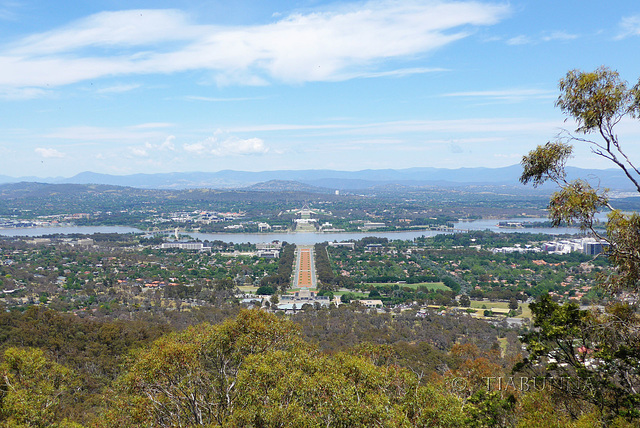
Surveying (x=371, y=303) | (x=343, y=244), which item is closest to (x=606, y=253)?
(x=371, y=303)

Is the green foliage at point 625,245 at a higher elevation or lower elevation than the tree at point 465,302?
higher

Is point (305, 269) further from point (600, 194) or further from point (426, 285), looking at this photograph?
point (600, 194)

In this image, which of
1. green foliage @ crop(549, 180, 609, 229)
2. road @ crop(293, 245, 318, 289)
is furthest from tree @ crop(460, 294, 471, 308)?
A: green foliage @ crop(549, 180, 609, 229)

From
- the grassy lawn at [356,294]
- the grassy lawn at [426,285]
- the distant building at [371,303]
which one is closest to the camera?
the distant building at [371,303]

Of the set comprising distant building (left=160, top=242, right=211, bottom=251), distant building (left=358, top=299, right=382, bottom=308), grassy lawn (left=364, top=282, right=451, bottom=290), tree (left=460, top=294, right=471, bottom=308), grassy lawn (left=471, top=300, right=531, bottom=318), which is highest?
distant building (left=160, top=242, right=211, bottom=251)

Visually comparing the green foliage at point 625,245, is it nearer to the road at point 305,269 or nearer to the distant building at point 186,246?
the road at point 305,269

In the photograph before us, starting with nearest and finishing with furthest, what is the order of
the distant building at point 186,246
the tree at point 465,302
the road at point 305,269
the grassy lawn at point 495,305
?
the grassy lawn at point 495,305
the tree at point 465,302
the road at point 305,269
the distant building at point 186,246

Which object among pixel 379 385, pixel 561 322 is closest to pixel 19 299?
pixel 379 385

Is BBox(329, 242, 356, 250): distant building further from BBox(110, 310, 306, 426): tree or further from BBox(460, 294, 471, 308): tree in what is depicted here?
BBox(110, 310, 306, 426): tree

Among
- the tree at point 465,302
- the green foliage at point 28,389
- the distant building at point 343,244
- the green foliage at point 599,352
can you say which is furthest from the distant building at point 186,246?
the green foliage at point 599,352

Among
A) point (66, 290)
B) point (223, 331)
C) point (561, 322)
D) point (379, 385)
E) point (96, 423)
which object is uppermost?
point (561, 322)

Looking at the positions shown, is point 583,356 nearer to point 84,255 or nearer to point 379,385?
point 379,385
